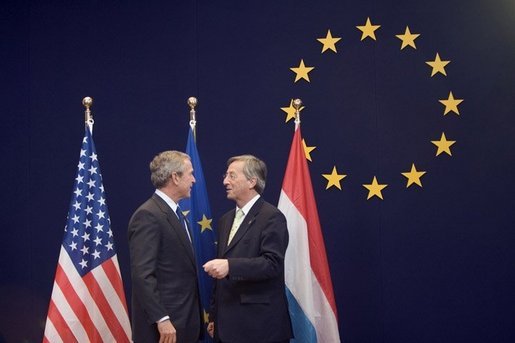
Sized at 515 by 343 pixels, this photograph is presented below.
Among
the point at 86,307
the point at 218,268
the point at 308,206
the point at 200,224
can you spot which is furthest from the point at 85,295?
the point at 308,206

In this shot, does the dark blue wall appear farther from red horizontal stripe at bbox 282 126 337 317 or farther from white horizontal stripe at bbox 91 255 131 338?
white horizontal stripe at bbox 91 255 131 338

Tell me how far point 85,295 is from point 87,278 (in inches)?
3.7

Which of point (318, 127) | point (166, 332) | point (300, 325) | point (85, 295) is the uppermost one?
point (318, 127)

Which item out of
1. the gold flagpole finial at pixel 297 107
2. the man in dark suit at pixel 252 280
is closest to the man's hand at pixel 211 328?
the man in dark suit at pixel 252 280

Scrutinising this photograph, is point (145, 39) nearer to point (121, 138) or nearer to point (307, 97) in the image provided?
point (121, 138)

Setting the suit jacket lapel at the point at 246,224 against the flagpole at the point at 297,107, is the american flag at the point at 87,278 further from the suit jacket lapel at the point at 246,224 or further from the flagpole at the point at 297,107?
the flagpole at the point at 297,107

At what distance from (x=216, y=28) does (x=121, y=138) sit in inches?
39.1

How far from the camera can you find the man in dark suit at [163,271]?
2.77 m

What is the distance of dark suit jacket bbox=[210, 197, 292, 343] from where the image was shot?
2945mm

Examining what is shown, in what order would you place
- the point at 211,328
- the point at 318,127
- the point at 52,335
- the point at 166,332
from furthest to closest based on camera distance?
the point at 318,127, the point at 52,335, the point at 211,328, the point at 166,332

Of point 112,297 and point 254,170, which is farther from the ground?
point 254,170

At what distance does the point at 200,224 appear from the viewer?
3666 millimetres

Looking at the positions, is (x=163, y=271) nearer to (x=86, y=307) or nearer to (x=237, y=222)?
(x=237, y=222)

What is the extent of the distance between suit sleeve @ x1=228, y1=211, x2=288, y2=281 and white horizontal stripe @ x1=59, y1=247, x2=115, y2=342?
1063 millimetres
